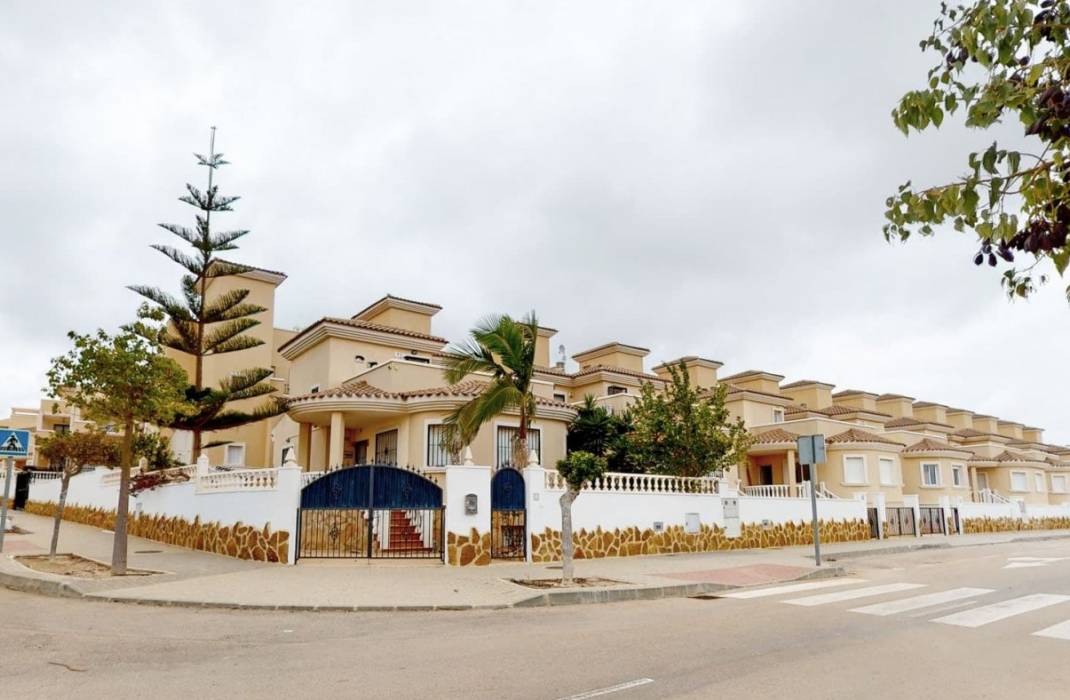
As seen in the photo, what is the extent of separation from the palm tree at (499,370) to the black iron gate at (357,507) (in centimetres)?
250

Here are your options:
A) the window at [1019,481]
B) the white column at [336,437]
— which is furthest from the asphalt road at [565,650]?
the window at [1019,481]

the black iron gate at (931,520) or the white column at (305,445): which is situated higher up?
the white column at (305,445)

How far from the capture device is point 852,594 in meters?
11.8

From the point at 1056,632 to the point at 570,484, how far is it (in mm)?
7588

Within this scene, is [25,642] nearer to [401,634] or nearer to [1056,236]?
[401,634]

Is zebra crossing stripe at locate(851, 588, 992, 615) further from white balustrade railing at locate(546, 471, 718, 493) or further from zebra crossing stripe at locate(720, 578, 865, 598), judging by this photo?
white balustrade railing at locate(546, 471, 718, 493)

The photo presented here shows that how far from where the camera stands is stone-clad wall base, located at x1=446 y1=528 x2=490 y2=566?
598 inches

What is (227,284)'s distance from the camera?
32.6 m

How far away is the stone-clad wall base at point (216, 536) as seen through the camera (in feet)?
50.0

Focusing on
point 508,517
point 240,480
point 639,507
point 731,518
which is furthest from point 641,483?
point 240,480

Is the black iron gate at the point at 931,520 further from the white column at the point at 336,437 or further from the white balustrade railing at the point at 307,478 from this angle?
the white balustrade railing at the point at 307,478

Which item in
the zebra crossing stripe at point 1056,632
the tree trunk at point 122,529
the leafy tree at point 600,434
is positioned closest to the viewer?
the zebra crossing stripe at point 1056,632

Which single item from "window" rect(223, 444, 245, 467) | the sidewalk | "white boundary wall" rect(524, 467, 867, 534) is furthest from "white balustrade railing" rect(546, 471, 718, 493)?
"window" rect(223, 444, 245, 467)

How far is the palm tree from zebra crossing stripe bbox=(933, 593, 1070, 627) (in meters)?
10.1
